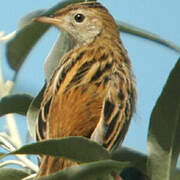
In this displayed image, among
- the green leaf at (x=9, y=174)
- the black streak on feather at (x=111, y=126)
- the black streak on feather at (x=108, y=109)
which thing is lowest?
the green leaf at (x=9, y=174)

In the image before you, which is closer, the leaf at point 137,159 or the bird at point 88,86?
the leaf at point 137,159

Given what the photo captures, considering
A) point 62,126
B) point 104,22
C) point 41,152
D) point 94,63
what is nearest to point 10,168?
point 62,126

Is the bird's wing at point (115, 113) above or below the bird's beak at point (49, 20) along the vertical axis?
below

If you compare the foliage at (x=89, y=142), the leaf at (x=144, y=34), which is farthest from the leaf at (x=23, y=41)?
the leaf at (x=144, y=34)

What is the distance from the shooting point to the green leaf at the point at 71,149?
138 cm

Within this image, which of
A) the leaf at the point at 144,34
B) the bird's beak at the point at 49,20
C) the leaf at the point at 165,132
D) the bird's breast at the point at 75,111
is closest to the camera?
the leaf at the point at 165,132

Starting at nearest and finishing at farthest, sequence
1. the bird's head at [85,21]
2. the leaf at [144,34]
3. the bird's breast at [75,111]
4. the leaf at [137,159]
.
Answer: the leaf at [137,159] → the bird's breast at [75,111] → the leaf at [144,34] → the bird's head at [85,21]

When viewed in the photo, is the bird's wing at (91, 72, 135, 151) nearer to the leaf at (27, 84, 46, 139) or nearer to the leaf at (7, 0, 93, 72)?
the leaf at (27, 84, 46, 139)

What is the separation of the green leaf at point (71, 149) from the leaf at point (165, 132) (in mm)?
277

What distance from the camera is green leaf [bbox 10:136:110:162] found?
1.38 meters

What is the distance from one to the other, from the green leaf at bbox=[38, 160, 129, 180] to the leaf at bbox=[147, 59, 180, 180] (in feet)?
0.97

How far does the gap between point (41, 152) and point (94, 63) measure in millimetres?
1055

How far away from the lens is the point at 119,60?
2.53m

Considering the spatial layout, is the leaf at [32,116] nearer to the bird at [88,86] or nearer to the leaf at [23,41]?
the bird at [88,86]
